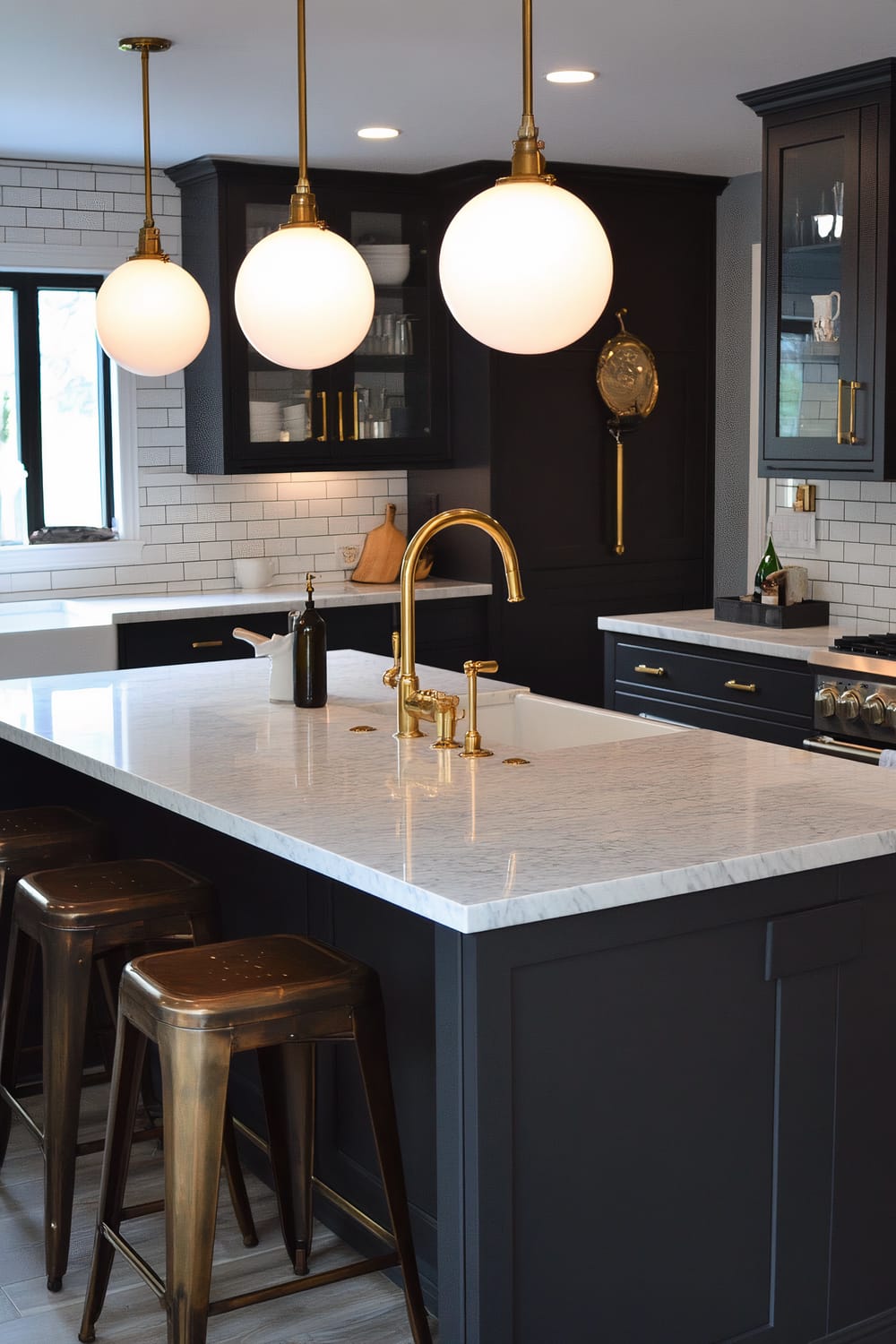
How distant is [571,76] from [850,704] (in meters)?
1.99

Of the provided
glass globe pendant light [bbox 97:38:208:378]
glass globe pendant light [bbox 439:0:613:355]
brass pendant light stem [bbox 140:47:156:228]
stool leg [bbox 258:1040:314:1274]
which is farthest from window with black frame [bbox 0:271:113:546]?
glass globe pendant light [bbox 439:0:613:355]

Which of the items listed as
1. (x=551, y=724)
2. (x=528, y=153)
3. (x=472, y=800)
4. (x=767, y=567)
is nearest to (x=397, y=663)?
(x=551, y=724)

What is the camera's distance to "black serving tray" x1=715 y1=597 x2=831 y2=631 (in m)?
4.90

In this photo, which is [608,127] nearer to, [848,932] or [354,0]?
[354,0]

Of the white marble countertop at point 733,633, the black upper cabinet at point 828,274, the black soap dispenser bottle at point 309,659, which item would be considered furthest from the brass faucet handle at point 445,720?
the black upper cabinet at point 828,274

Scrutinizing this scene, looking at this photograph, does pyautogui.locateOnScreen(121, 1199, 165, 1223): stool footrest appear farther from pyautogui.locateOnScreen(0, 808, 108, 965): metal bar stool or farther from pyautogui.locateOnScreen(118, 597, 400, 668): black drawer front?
pyautogui.locateOnScreen(118, 597, 400, 668): black drawer front

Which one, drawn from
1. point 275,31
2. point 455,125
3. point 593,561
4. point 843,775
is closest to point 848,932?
point 843,775

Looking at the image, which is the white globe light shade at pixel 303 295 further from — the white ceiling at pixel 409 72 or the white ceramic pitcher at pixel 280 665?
the white ceiling at pixel 409 72

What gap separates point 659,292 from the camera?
252 inches

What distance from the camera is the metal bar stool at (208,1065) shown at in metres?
2.23

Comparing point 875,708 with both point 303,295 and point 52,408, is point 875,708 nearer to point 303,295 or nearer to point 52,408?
point 303,295

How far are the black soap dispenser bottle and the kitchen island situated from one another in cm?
61

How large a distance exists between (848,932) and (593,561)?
4.17 m

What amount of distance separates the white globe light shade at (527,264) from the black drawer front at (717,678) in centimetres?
235
